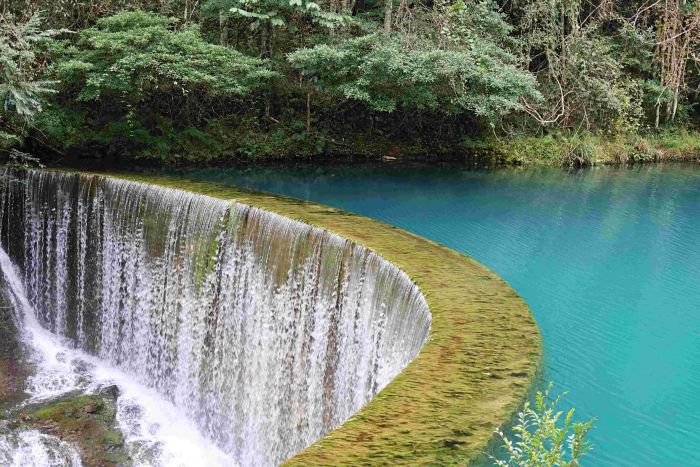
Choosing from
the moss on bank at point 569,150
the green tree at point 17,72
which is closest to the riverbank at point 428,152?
the moss on bank at point 569,150

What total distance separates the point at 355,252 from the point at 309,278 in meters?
0.55

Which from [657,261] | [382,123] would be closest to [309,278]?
[657,261]

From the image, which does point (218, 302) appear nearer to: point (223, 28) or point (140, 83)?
point (140, 83)

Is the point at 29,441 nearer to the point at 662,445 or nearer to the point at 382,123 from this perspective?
the point at 662,445

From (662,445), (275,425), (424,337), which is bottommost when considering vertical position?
(275,425)

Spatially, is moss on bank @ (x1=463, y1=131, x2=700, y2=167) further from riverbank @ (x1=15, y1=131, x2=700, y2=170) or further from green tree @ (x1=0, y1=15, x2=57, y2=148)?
green tree @ (x1=0, y1=15, x2=57, y2=148)

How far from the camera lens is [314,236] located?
19.6 feet

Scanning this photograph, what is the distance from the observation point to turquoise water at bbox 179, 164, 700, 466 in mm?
4148

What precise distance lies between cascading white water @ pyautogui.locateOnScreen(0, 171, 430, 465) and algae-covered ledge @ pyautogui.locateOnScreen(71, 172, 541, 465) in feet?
0.88

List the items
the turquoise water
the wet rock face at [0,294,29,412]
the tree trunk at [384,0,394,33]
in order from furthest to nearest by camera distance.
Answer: the tree trunk at [384,0,394,33] < the wet rock face at [0,294,29,412] < the turquoise water

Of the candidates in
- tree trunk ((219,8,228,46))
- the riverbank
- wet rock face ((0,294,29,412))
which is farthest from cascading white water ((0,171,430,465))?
tree trunk ((219,8,228,46))

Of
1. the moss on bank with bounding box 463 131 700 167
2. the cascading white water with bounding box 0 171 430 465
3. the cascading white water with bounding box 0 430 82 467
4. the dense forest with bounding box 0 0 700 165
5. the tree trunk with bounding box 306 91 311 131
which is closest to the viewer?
the cascading white water with bounding box 0 171 430 465

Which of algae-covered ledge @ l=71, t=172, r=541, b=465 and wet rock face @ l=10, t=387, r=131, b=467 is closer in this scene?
algae-covered ledge @ l=71, t=172, r=541, b=465

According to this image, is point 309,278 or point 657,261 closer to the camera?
point 309,278
